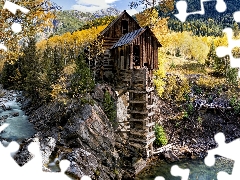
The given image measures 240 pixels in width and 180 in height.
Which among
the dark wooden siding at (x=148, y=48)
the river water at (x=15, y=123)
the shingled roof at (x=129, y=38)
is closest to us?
the river water at (x=15, y=123)

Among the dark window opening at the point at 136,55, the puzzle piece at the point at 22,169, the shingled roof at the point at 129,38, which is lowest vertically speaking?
the puzzle piece at the point at 22,169

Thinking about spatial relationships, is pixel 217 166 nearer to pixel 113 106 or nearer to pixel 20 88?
pixel 113 106

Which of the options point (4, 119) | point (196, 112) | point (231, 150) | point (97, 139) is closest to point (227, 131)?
point (196, 112)

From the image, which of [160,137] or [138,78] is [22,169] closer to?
[138,78]

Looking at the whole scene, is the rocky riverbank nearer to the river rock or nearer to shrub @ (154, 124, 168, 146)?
the river rock

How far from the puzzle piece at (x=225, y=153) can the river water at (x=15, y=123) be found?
44.4 feet

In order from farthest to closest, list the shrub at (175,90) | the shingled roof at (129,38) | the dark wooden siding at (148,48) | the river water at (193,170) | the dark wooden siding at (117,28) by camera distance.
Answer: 1. the shrub at (175,90)
2. the dark wooden siding at (117,28)
3. the dark wooden siding at (148,48)
4. the shingled roof at (129,38)
5. the river water at (193,170)

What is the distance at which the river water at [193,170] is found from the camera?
1998cm

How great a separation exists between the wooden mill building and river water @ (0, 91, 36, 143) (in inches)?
292

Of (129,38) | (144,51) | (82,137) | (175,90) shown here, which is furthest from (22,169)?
(175,90)

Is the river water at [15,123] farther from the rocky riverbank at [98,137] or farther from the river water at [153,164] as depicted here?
the rocky riverbank at [98,137]

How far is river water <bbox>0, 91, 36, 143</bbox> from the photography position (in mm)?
18359

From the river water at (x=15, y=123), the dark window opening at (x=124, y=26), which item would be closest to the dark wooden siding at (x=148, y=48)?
the dark window opening at (x=124, y=26)

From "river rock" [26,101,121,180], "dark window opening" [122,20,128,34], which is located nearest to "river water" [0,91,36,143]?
"river rock" [26,101,121,180]
